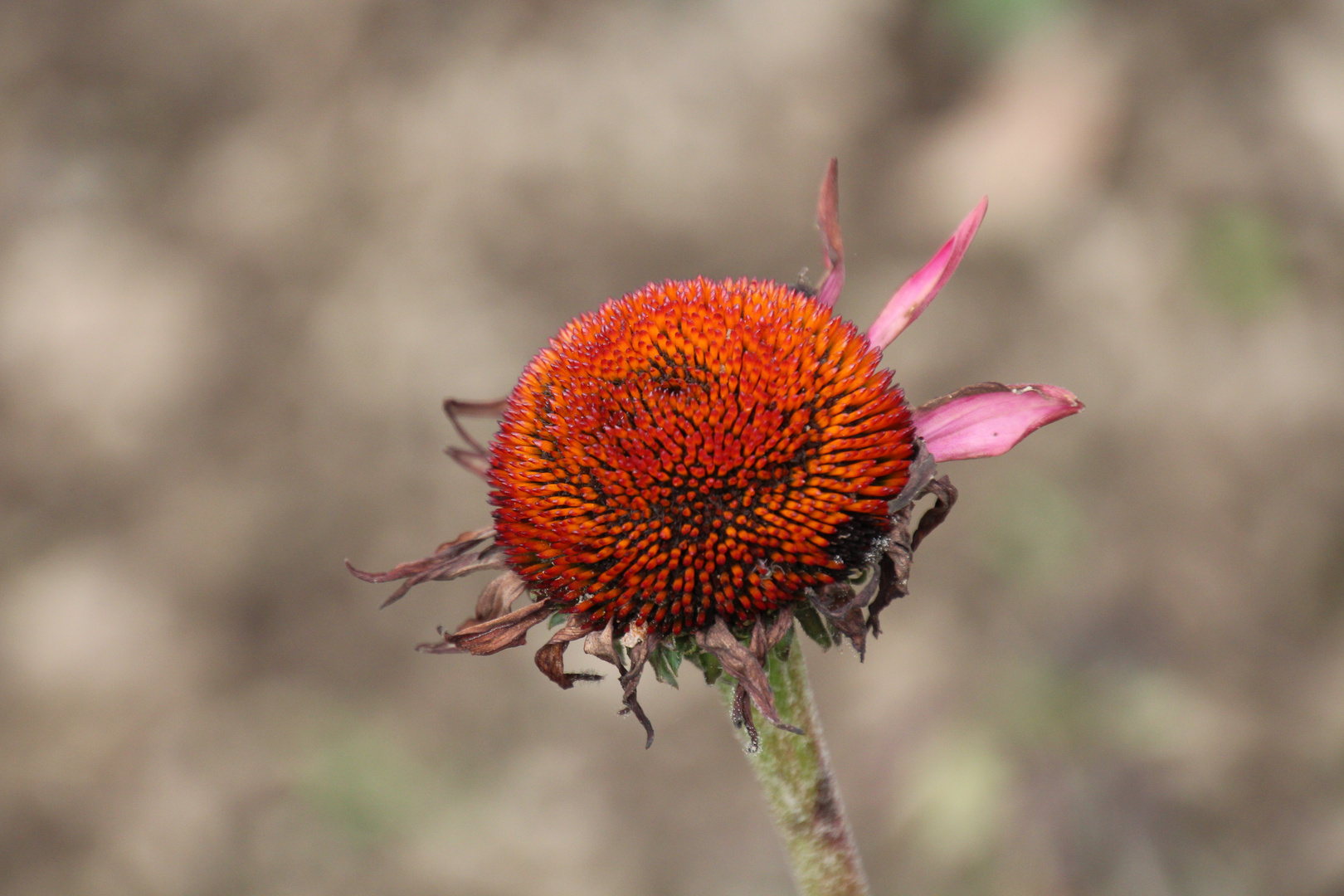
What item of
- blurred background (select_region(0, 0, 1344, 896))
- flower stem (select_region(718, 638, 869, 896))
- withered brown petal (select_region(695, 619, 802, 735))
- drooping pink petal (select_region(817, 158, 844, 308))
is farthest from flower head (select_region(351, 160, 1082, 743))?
Answer: blurred background (select_region(0, 0, 1344, 896))

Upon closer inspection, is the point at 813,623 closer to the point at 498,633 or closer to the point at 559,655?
the point at 559,655

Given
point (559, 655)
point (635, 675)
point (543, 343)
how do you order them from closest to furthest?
1. point (635, 675)
2. point (559, 655)
3. point (543, 343)

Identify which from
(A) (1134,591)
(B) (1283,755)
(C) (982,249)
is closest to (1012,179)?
(C) (982,249)

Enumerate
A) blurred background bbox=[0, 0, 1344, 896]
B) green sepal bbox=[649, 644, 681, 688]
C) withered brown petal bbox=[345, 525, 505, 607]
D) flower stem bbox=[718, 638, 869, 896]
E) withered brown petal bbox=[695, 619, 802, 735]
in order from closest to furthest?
withered brown petal bbox=[695, 619, 802, 735] → green sepal bbox=[649, 644, 681, 688] → flower stem bbox=[718, 638, 869, 896] → withered brown petal bbox=[345, 525, 505, 607] → blurred background bbox=[0, 0, 1344, 896]

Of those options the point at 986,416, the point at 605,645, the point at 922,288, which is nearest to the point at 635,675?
the point at 605,645

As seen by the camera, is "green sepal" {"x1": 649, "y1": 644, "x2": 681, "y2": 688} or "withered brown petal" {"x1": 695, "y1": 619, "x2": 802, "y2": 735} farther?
"green sepal" {"x1": 649, "y1": 644, "x2": 681, "y2": 688}

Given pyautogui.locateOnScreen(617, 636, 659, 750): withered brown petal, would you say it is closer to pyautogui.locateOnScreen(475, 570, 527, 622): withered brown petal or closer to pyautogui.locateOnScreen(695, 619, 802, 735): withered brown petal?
pyautogui.locateOnScreen(695, 619, 802, 735): withered brown petal

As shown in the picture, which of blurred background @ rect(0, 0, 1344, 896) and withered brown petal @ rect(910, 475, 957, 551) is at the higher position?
blurred background @ rect(0, 0, 1344, 896)
